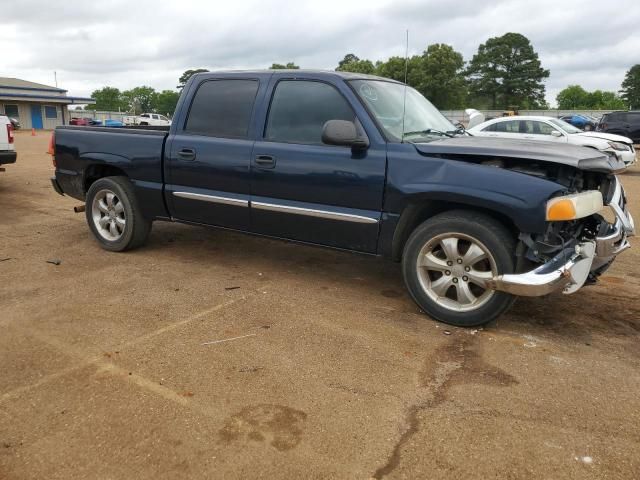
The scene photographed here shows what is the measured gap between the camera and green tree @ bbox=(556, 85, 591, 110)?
98.3 m

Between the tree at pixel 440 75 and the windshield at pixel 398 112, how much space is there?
55994 mm

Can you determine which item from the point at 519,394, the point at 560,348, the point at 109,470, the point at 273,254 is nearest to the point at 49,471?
the point at 109,470

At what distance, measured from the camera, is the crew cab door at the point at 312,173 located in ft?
13.7

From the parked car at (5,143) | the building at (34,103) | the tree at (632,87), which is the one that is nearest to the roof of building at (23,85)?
the building at (34,103)

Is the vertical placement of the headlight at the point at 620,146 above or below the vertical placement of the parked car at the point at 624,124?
below

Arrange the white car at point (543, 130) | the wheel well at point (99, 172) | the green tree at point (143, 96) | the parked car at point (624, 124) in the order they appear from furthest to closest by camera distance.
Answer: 1. the green tree at point (143, 96)
2. the parked car at point (624, 124)
3. the white car at point (543, 130)
4. the wheel well at point (99, 172)

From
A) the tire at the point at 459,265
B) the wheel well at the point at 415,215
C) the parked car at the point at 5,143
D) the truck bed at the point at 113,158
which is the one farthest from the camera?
the parked car at the point at 5,143

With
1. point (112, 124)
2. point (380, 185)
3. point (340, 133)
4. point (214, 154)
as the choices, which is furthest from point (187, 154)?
point (112, 124)

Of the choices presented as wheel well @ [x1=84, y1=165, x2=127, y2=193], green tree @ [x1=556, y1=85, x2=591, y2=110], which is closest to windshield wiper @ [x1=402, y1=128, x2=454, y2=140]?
wheel well @ [x1=84, y1=165, x2=127, y2=193]

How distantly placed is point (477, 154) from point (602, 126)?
21001mm

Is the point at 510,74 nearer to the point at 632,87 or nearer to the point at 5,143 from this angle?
the point at 632,87

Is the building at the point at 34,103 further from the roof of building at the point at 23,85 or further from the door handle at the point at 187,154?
the door handle at the point at 187,154

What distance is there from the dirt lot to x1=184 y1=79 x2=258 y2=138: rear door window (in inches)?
53.8

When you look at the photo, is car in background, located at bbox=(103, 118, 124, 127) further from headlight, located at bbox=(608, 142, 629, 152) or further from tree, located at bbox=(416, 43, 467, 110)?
tree, located at bbox=(416, 43, 467, 110)
